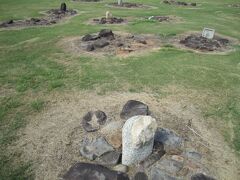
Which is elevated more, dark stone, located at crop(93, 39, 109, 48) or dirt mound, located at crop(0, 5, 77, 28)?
dark stone, located at crop(93, 39, 109, 48)

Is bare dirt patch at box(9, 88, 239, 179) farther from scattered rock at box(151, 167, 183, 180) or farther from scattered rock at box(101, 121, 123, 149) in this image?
scattered rock at box(151, 167, 183, 180)

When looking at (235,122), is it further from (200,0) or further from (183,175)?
(200,0)

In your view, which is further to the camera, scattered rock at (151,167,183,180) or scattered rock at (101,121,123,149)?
scattered rock at (101,121,123,149)

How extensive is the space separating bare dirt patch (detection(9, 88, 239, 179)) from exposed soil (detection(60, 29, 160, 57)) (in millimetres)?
4436

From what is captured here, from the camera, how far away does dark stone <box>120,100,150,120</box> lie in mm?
7807

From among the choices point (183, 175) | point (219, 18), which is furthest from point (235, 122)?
point (219, 18)

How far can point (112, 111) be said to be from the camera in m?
8.15

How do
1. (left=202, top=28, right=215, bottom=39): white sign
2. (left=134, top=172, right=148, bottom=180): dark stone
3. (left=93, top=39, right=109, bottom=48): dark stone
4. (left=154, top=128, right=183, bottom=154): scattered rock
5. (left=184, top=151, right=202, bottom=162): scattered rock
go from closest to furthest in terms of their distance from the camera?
(left=134, top=172, right=148, bottom=180): dark stone < (left=184, top=151, right=202, bottom=162): scattered rock < (left=154, top=128, right=183, bottom=154): scattered rock < (left=93, top=39, right=109, bottom=48): dark stone < (left=202, top=28, right=215, bottom=39): white sign

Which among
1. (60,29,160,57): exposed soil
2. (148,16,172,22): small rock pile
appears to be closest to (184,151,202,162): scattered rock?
(60,29,160,57): exposed soil

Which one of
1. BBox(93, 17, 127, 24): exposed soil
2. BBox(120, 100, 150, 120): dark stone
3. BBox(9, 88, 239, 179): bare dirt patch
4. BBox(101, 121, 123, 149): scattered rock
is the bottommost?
BBox(9, 88, 239, 179): bare dirt patch

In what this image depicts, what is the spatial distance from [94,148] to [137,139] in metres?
1.29

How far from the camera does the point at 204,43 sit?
14.9 m

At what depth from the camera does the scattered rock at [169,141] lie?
260 inches

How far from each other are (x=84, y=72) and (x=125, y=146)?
552cm
